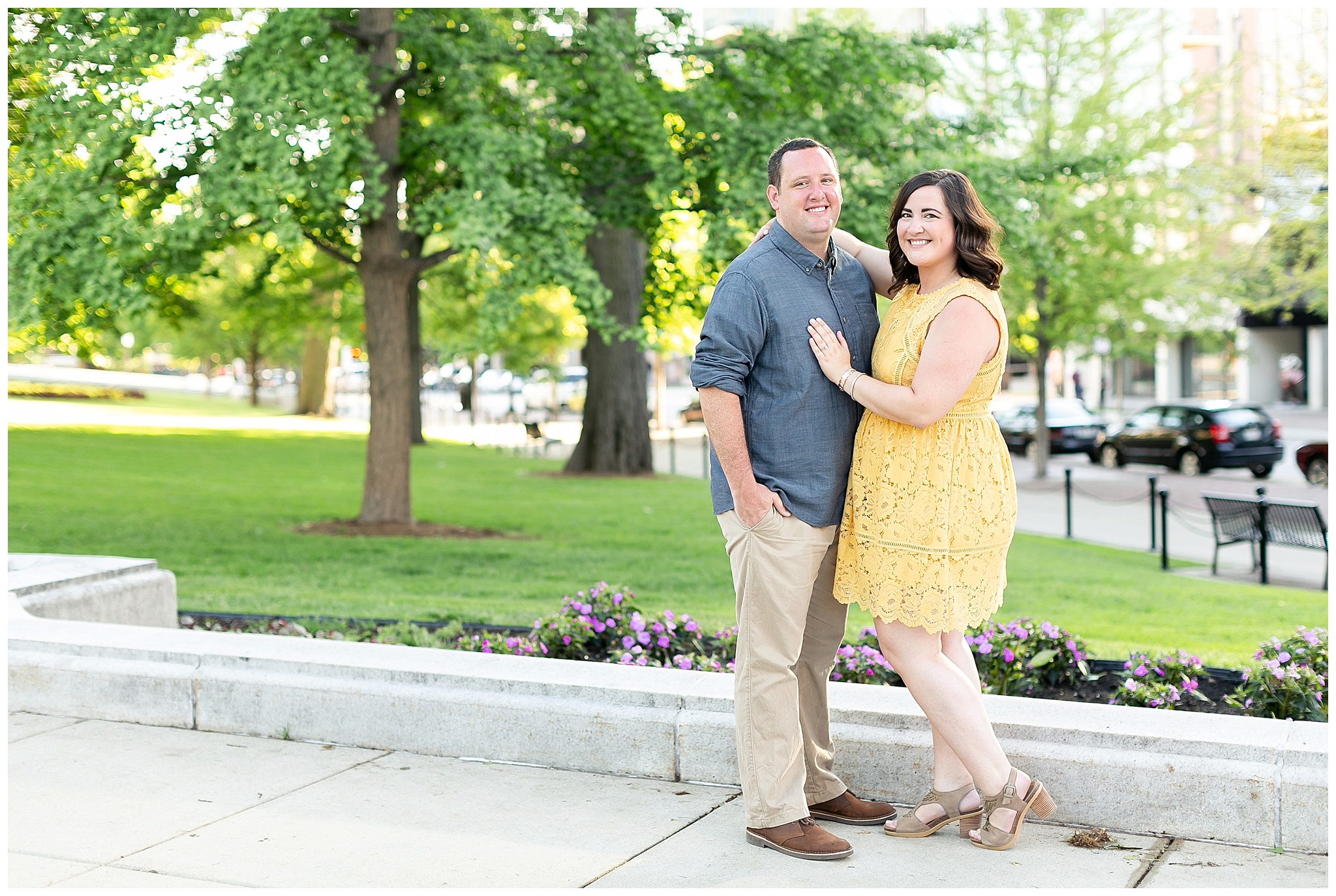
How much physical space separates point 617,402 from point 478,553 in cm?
995

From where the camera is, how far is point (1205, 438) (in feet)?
77.1

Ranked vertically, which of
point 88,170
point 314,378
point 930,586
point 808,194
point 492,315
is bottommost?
point 930,586

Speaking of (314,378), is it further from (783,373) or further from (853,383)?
(853,383)

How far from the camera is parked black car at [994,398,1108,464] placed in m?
27.6

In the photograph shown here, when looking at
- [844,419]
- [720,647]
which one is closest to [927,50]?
[720,647]

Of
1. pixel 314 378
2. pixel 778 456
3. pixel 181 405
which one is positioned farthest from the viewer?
pixel 181 405

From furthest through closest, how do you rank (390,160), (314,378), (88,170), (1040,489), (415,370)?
1. (314,378)
2. (415,370)
3. (1040,489)
4. (390,160)
5. (88,170)

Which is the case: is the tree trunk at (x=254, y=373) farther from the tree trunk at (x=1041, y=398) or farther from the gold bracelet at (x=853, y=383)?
the gold bracelet at (x=853, y=383)

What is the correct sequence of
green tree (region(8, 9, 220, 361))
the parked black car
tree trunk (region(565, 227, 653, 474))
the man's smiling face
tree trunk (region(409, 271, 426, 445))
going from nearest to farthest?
the man's smiling face → green tree (region(8, 9, 220, 361)) → tree trunk (region(565, 227, 653, 474)) → tree trunk (region(409, 271, 426, 445)) → the parked black car

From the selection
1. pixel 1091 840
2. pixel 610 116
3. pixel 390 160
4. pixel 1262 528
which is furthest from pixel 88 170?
pixel 1262 528

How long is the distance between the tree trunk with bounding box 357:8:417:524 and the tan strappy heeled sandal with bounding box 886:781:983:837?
9540 millimetres

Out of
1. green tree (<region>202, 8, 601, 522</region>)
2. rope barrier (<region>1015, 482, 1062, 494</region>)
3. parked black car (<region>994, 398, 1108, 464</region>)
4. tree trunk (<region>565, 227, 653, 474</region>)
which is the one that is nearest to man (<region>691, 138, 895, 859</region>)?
green tree (<region>202, 8, 601, 522</region>)

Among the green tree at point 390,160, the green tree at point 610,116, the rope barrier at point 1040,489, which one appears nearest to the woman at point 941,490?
the green tree at point 610,116

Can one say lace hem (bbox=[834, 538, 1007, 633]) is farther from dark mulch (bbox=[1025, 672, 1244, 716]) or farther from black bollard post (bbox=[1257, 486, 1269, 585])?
black bollard post (bbox=[1257, 486, 1269, 585])
